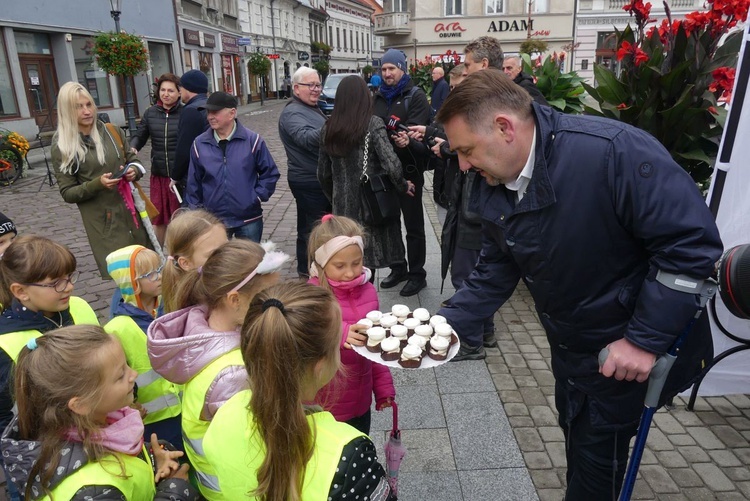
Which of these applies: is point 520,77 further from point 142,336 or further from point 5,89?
point 5,89

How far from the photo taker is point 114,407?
176 centimetres

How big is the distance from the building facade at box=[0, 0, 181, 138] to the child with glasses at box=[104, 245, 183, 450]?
16.3m

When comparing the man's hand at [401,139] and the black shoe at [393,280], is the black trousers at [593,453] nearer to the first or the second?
the man's hand at [401,139]

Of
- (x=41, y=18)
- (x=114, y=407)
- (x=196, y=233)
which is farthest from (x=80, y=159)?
(x=41, y=18)

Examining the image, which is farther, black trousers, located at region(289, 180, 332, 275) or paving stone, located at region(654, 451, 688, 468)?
black trousers, located at region(289, 180, 332, 275)

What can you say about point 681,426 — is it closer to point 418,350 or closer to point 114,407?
point 418,350

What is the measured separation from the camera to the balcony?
1914 inches

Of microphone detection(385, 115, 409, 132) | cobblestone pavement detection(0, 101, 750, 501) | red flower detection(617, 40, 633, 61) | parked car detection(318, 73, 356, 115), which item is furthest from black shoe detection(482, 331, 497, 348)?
parked car detection(318, 73, 356, 115)

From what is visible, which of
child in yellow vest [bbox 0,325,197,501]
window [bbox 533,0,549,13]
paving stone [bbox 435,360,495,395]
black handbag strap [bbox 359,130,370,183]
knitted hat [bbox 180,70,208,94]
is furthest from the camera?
window [bbox 533,0,549,13]

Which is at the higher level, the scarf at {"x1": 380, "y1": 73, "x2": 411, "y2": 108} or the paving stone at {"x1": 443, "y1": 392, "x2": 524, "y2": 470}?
the scarf at {"x1": 380, "y1": 73, "x2": 411, "y2": 108}

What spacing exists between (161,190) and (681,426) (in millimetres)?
4996

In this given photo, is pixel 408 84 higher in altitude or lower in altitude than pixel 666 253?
higher

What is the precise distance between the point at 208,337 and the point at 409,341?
2.78 feet

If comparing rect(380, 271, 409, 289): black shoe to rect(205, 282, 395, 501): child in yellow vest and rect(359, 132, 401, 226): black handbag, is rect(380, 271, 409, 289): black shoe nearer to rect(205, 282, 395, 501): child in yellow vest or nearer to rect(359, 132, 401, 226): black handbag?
rect(359, 132, 401, 226): black handbag
